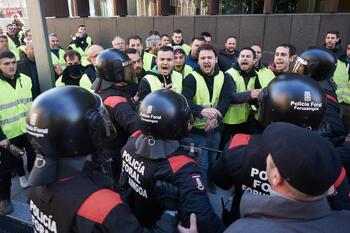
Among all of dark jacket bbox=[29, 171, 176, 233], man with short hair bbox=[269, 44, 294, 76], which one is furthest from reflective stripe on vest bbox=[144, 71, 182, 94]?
dark jacket bbox=[29, 171, 176, 233]

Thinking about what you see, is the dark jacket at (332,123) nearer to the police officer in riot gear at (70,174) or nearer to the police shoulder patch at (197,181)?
the police shoulder patch at (197,181)

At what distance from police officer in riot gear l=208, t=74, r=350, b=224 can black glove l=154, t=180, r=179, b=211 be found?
389 mm

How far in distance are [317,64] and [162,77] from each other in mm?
1948

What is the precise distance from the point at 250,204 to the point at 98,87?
2.46 meters

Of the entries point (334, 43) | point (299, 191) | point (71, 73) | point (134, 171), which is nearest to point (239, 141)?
point (134, 171)

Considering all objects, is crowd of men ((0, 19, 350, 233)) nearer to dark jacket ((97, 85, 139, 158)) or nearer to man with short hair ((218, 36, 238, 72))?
dark jacket ((97, 85, 139, 158))

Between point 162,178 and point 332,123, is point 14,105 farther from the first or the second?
point 332,123

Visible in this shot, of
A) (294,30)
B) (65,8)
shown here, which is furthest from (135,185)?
(65,8)

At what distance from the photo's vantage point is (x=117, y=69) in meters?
3.18

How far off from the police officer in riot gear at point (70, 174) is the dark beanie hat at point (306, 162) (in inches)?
32.3

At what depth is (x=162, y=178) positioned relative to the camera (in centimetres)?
198

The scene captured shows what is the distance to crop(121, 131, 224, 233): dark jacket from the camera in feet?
6.06

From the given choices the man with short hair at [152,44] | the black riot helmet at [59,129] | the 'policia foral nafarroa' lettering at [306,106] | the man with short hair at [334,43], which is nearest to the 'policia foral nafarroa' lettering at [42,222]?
the black riot helmet at [59,129]

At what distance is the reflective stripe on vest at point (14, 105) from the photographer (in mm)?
4012
